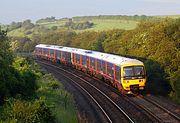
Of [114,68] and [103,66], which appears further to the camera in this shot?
[103,66]

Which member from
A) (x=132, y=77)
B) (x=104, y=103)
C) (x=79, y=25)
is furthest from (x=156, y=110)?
(x=79, y=25)

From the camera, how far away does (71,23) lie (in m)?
160

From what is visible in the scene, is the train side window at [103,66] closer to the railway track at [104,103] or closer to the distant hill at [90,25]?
the railway track at [104,103]

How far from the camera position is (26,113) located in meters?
19.4

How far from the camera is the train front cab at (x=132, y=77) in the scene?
34.1 m

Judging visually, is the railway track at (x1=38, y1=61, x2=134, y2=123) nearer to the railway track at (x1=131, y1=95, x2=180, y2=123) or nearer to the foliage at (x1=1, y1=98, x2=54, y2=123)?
the railway track at (x1=131, y1=95, x2=180, y2=123)

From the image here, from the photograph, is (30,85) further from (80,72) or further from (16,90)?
(80,72)

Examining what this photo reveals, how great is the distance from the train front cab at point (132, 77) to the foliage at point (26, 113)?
14435 millimetres

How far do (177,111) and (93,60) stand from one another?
20.4 metres

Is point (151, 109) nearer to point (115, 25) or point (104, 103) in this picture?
point (104, 103)

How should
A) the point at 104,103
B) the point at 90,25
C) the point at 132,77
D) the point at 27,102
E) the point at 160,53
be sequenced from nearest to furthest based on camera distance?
the point at 27,102 < the point at 104,103 < the point at 132,77 < the point at 160,53 < the point at 90,25

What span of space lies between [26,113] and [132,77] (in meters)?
16.6

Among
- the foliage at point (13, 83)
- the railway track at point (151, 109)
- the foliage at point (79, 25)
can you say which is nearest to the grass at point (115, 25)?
the foliage at point (79, 25)

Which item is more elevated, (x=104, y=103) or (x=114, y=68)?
(x=114, y=68)
